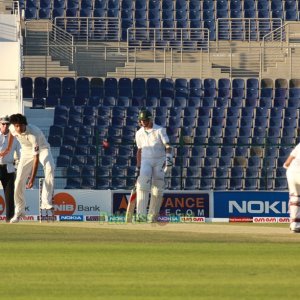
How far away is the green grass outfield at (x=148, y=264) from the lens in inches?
479

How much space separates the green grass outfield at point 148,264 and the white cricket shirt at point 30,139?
225 centimetres

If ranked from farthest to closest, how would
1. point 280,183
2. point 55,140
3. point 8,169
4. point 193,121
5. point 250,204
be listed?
point 193,121
point 55,140
point 280,183
point 250,204
point 8,169

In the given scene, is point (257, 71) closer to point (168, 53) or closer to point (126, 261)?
point (168, 53)

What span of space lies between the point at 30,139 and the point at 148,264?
7.89 metres

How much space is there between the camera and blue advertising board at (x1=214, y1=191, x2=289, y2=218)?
1155 inches

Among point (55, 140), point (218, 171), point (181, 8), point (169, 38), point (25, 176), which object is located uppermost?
point (181, 8)

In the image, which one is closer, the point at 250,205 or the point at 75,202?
the point at 75,202

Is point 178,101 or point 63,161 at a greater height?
point 178,101

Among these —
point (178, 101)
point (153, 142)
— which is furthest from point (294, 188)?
point (178, 101)

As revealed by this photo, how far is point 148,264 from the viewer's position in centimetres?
1438

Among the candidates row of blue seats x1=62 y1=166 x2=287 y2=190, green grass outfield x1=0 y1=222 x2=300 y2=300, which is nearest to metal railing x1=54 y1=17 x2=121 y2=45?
row of blue seats x1=62 y1=166 x2=287 y2=190

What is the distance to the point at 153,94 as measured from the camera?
3731 cm

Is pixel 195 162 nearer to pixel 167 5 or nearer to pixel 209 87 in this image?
pixel 209 87

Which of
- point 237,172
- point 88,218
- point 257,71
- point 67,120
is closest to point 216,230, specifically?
point 88,218
